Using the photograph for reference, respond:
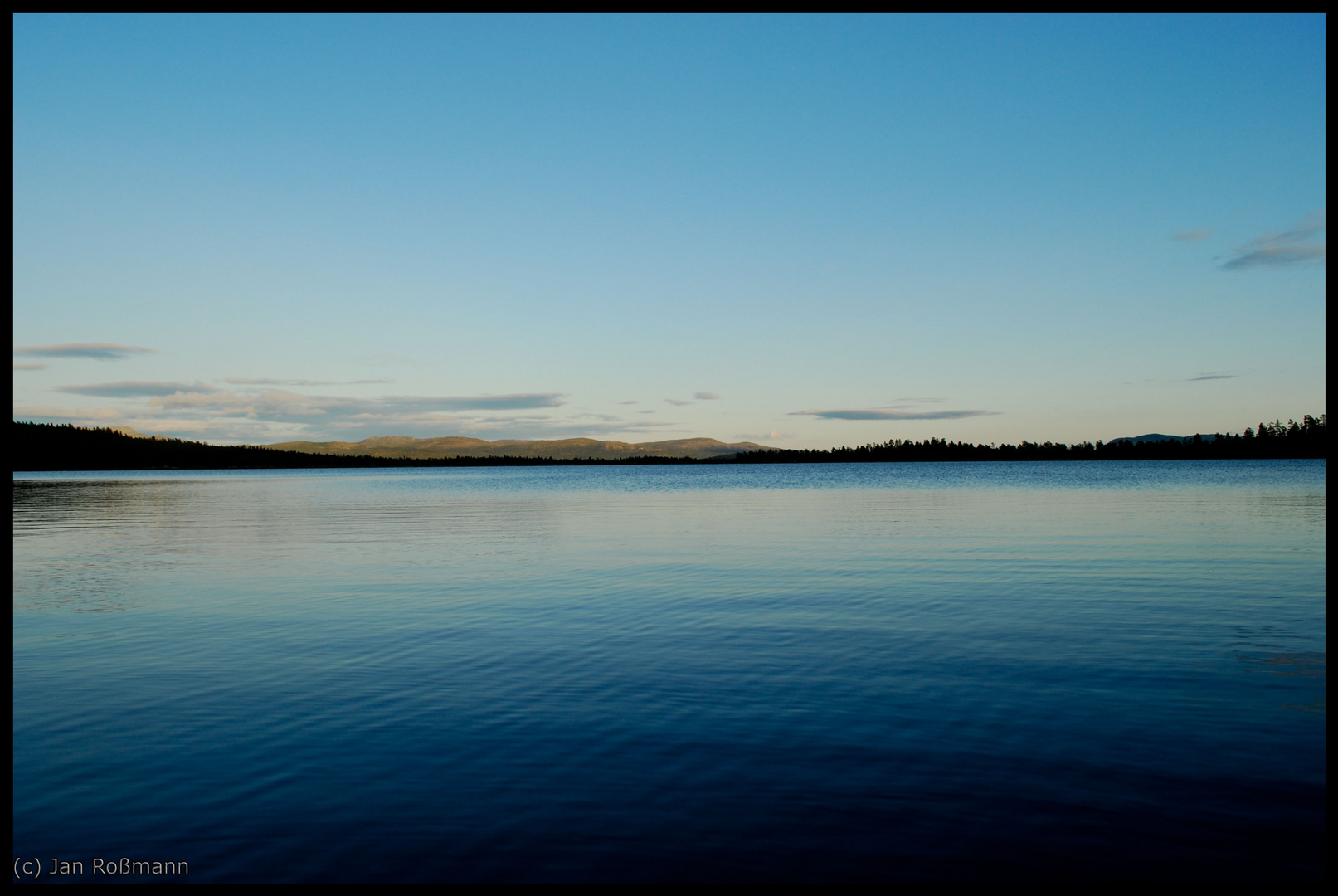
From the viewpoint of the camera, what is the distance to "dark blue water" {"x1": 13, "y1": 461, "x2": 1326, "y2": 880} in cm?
683

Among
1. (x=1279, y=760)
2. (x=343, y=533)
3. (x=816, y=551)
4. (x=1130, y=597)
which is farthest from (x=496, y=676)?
(x=343, y=533)

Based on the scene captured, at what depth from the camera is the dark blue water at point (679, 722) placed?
269 inches

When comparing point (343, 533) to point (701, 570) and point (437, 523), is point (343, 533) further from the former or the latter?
point (701, 570)

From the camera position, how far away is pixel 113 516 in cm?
4675

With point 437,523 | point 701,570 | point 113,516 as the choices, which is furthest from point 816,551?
point 113,516

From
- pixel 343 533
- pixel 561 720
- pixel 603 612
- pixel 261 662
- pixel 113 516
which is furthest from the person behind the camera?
pixel 113 516

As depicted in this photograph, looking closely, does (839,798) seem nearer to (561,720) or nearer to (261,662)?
(561,720)

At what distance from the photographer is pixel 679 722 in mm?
9781

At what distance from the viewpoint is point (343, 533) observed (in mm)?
36438

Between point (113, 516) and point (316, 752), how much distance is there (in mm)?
46968

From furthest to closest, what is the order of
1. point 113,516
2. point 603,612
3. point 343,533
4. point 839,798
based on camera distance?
1. point 113,516
2. point 343,533
3. point 603,612
4. point 839,798

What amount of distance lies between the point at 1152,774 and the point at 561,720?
6.28 m

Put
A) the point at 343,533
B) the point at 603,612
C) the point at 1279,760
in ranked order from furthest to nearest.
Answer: the point at 343,533
the point at 603,612
the point at 1279,760

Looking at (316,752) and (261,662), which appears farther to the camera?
(261,662)
